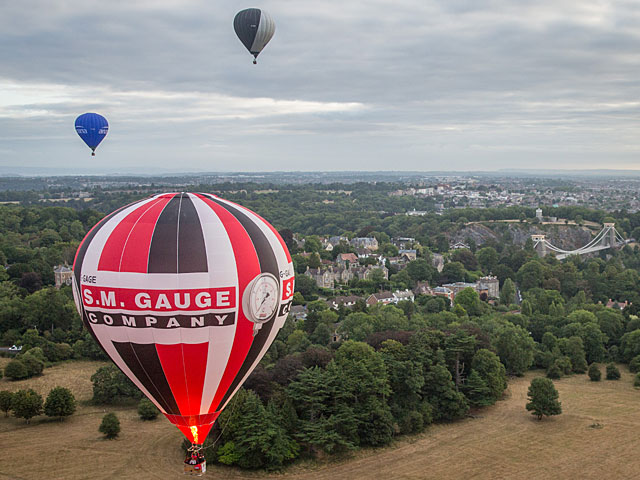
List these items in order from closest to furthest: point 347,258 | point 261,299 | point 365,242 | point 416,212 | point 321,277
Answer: point 261,299
point 321,277
point 347,258
point 365,242
point 416,212

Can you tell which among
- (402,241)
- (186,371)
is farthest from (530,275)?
(186,371)

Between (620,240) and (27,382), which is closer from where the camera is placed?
(27,382)

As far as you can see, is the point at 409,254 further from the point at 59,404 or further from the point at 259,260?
the point at 259,260

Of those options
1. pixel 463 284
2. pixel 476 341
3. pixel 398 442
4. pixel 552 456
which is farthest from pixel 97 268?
pixel 463 284

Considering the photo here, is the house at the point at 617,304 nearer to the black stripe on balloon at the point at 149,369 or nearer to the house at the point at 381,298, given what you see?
the house at the point at 381,298

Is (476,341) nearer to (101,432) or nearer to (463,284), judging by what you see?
(101,432)

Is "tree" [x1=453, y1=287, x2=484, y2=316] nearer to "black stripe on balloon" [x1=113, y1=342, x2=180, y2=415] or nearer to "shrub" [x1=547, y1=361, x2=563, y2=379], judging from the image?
"shrub" [x1=547, y1=361, x2=563, y2=379]
